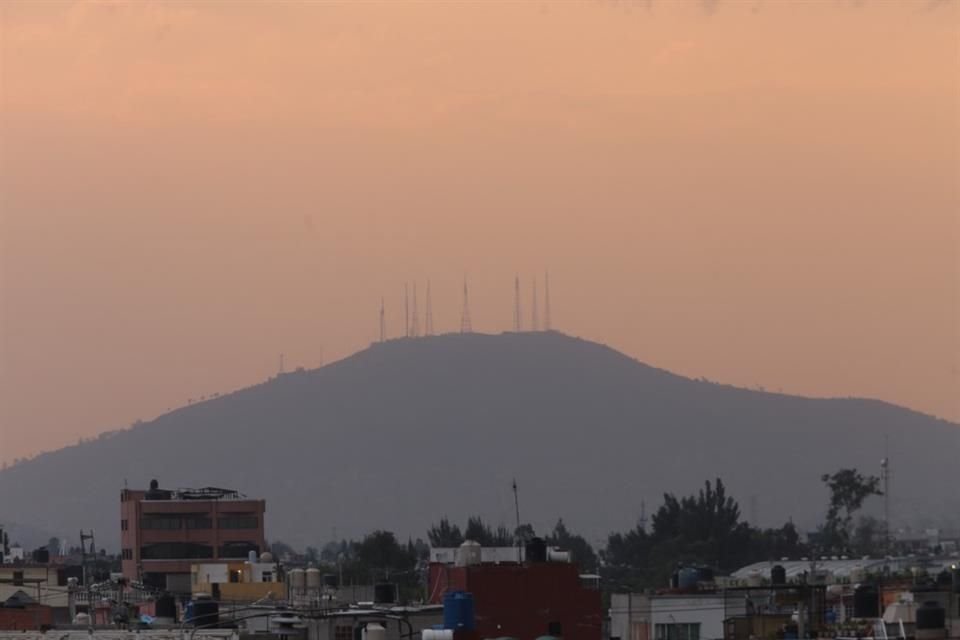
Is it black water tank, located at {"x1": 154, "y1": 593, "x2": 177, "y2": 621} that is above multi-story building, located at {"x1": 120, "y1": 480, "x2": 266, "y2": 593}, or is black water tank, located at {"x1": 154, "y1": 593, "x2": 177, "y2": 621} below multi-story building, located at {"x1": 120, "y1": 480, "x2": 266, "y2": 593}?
below

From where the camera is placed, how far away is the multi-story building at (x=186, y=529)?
139125 millimetres

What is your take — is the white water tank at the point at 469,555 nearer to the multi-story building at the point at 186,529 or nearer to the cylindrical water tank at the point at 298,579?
the cylindrical water tank at the point at 298,579

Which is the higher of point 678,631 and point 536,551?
point 536,551

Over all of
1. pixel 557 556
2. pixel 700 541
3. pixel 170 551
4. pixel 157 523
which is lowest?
pixel 557 556

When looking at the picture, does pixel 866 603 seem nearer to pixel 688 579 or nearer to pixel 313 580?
pixel 688 579

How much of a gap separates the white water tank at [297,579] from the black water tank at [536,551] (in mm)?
16561

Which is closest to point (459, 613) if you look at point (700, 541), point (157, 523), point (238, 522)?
Result: point (157, 523)

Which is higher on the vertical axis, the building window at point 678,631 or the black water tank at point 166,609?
the black water tank at point 166,609

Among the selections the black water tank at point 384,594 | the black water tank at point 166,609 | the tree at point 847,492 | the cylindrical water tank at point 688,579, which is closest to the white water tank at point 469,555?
the black water tank at point 384,594

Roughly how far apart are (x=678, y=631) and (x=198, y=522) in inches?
3387

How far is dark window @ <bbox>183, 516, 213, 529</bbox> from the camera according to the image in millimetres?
142000

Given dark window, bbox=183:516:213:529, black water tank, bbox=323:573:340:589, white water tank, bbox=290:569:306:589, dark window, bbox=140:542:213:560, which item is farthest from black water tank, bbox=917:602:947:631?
dark window, bbox=183:516:213:529

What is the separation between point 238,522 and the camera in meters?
145

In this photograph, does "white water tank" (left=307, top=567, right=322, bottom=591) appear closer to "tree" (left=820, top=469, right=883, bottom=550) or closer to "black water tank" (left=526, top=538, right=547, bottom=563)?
"black water tank" (left=526, top=538, right=547, bottom=563)
